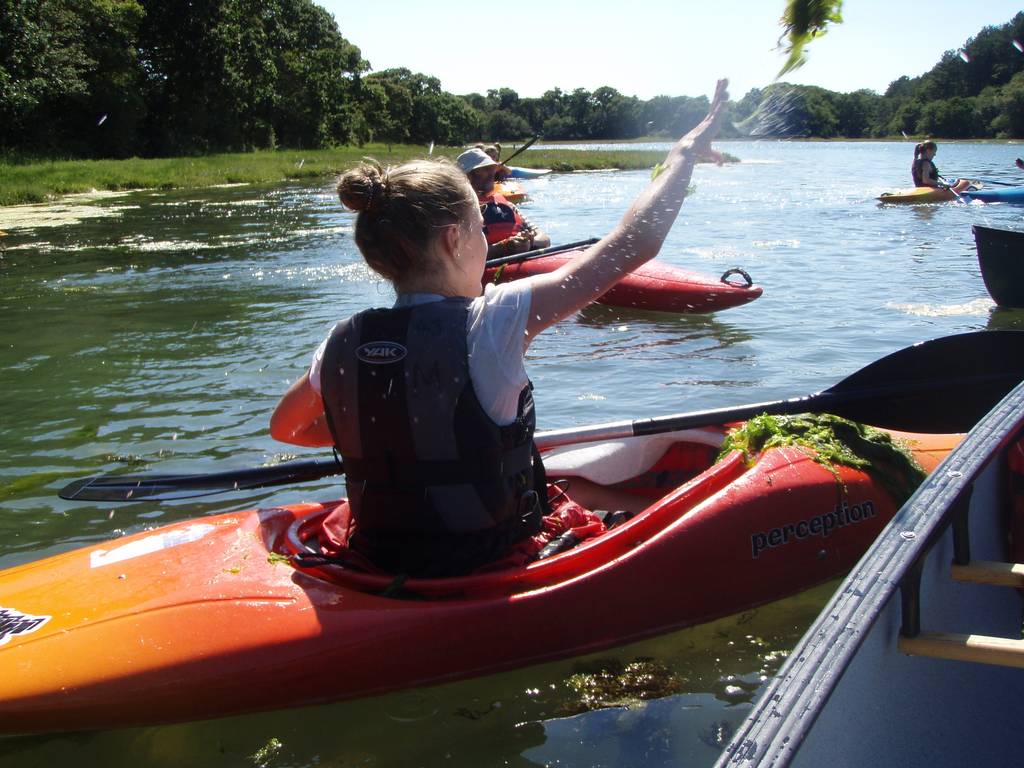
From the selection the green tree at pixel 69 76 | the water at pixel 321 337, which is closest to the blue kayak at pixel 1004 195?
the water at pixel 321 337

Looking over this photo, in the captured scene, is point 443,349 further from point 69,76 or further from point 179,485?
point 69,76

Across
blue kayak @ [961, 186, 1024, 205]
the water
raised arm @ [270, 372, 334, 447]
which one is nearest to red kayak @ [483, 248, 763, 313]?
the water

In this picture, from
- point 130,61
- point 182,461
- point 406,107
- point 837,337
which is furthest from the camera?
point 406,107

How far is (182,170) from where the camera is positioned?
1129 inches

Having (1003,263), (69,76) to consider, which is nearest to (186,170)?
(69,76)

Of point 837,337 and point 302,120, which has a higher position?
point 302,120

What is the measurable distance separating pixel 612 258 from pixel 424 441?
25.5 inches

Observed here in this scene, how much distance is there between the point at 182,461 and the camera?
506cm

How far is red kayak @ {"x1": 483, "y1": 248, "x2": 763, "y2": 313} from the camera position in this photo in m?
8.24

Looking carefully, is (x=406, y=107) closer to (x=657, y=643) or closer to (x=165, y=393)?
(x=165, y=393)

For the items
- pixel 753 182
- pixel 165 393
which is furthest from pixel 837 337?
pixel 753 182

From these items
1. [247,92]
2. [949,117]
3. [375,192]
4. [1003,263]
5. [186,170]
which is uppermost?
[247,92]

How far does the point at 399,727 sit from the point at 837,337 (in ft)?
18.9

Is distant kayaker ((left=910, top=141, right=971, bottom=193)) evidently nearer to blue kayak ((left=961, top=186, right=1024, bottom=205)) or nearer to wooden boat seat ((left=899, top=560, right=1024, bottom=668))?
blue kayak ((left=961, top=186, right=1024, bottom=205))
